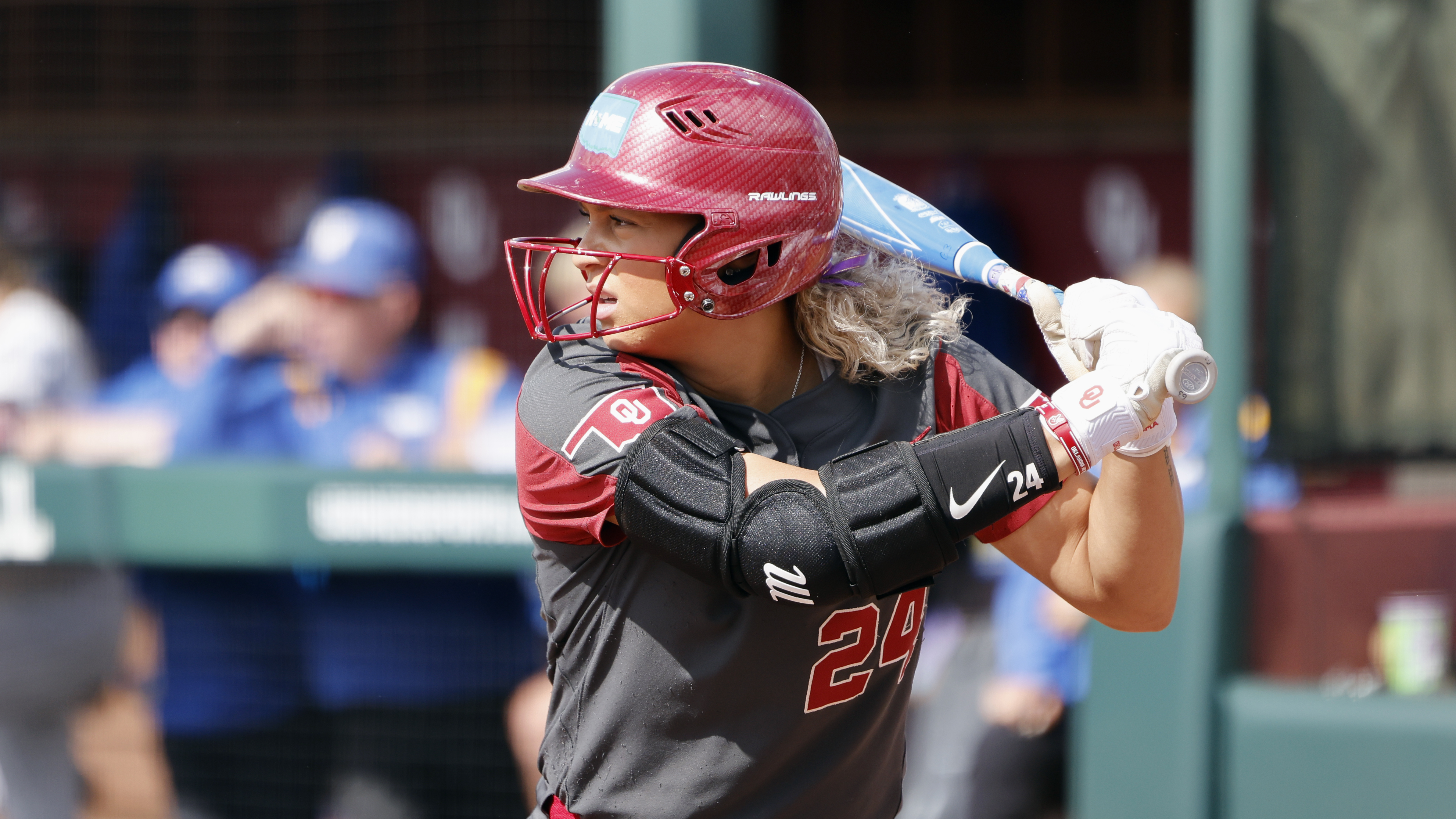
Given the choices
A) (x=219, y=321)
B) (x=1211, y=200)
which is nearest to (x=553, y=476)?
(x=1211, y=200)

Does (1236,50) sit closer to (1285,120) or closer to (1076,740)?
(1285,120)

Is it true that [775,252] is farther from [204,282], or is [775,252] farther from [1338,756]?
[204,282]

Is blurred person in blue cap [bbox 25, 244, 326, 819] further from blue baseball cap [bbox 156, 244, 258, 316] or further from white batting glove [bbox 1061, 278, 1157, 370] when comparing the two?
white batting glove [bbox 1061, 278, 1157, 370]

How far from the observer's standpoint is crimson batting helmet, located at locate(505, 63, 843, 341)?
152cm

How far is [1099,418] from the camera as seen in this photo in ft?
4.43

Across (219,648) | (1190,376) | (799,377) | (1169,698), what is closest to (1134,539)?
(1190,376)

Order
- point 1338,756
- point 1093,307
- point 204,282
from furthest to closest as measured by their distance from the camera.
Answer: point 204,282, point 1338,756, point 1093,307

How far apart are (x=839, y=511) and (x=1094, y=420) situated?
0.92ft

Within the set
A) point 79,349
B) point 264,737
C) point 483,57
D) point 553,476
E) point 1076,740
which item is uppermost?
point 483,57

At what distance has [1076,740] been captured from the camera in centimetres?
288

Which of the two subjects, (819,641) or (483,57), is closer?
(819,641)

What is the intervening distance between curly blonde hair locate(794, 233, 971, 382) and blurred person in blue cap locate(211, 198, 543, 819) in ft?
5.59

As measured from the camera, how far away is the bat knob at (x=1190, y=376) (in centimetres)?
135

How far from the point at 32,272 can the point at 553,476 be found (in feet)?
11.2
